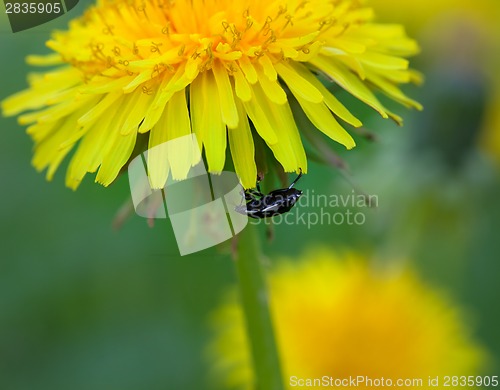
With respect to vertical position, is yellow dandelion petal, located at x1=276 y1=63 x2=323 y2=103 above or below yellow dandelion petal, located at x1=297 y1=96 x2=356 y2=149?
above

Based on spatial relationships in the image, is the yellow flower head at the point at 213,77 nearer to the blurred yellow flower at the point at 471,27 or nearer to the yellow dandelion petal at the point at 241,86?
the yellow dandelion petal at the point at 241,86

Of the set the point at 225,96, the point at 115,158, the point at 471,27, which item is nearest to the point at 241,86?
the point at 225,96

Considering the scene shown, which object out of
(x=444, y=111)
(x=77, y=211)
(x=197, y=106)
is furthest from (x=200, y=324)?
(x=197, y=106)

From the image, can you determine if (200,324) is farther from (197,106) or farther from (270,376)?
(197,106)

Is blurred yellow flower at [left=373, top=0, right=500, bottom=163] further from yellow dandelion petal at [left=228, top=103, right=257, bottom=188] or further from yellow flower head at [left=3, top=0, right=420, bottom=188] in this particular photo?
yellow dandelion petal at [left=228, top=103, right=257, bottom=188]

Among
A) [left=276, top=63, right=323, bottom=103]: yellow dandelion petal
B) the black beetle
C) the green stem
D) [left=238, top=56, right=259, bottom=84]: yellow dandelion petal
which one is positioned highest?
[left=238, top=56, right=259, bottom=84]: yellow dandelion petal

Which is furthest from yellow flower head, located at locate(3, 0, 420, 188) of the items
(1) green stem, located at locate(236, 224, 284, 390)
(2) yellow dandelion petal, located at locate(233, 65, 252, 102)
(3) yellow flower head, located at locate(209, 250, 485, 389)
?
(3) yellow flower head, located at locate(209, 250, 485, 389)
